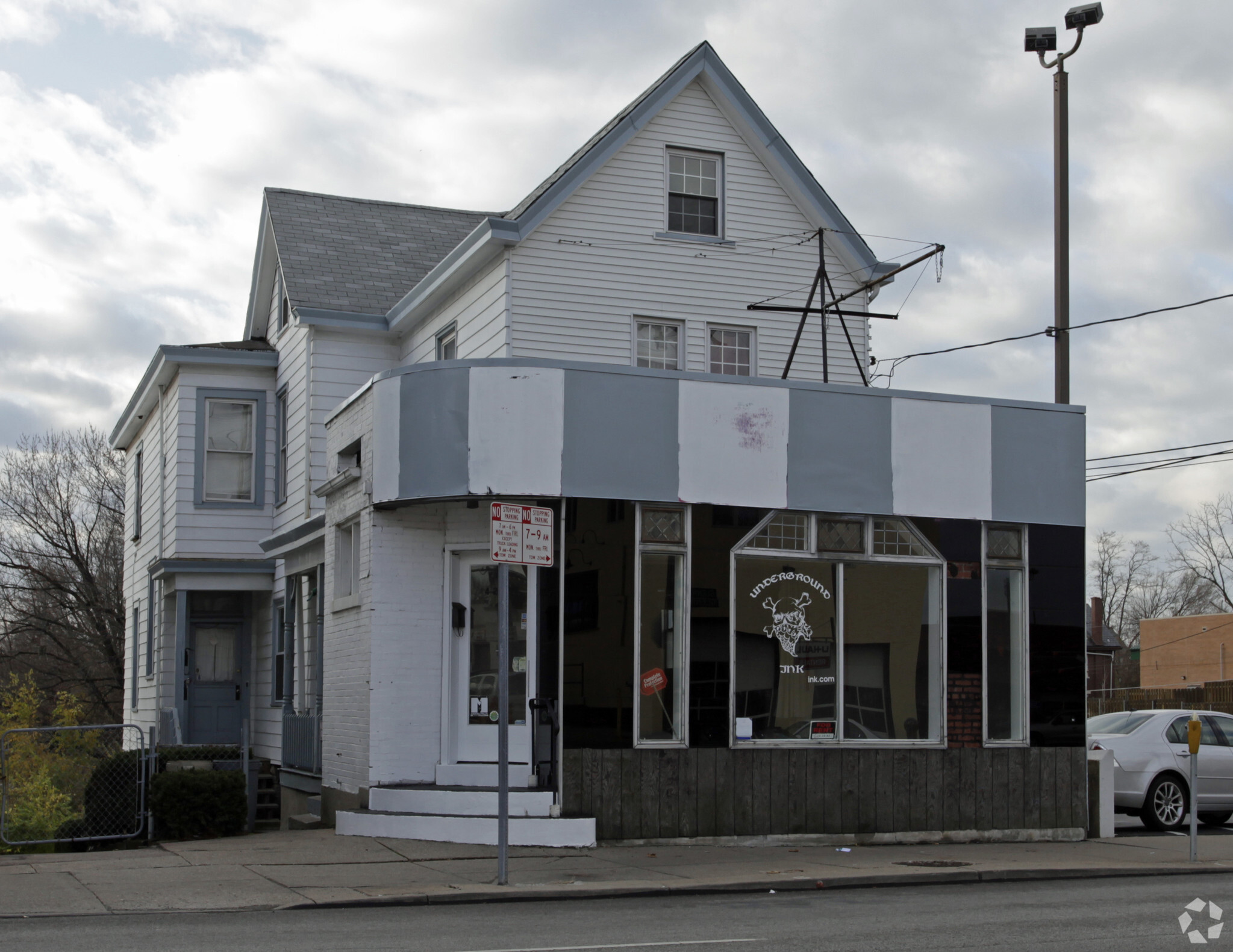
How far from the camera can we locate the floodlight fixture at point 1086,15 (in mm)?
19078

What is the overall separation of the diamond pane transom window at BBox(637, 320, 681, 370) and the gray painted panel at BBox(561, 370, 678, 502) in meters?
5.02

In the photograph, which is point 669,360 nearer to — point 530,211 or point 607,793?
point 530,211

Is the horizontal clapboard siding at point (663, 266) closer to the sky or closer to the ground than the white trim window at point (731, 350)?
closer to the sky

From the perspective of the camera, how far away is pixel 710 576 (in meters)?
14.7

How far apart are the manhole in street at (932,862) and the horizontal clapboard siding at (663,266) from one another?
27.8 feet

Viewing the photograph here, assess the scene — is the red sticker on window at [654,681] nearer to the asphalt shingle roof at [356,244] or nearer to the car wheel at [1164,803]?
the car wheel at [1164,803]

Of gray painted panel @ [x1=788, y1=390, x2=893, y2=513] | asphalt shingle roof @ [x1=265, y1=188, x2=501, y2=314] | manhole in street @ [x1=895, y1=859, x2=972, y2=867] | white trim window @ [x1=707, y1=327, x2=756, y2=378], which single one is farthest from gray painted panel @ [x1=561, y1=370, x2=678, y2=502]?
asphalt shingle roof @ [x1=265, y1=188, x2=501, y2=314]

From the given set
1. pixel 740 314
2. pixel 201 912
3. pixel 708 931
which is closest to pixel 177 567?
pixel 740 314

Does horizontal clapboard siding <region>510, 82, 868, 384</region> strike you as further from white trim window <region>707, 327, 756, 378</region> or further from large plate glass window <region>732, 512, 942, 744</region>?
large plate glass window <region>732, 512, 942, 744</region>

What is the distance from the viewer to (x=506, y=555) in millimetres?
11398

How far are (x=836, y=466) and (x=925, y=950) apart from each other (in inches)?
297

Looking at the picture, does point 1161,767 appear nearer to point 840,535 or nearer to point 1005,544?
point 1005,544

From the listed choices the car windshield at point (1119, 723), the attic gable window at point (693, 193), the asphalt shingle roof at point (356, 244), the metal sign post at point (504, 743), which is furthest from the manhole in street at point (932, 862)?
the asphalt shingle roof at point (356, 244)

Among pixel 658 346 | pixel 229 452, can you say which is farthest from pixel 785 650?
pixel 229 452
